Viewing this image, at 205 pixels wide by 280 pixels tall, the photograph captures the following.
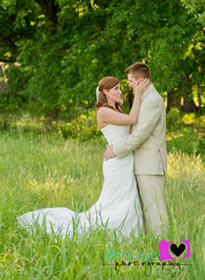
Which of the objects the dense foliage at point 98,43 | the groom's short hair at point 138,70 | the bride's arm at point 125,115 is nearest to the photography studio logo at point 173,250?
the bride's arm at point 125,115

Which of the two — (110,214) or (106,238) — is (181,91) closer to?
(110,214)

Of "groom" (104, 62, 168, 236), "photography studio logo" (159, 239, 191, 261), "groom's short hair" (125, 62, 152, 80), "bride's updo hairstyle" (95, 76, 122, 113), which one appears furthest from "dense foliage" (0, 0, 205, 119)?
"photography studio logo" (159, 239, 191, 261)

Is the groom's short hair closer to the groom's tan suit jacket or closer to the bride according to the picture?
the groom's tan suit jacket

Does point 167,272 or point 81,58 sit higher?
point 81,58

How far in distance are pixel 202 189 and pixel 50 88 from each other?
7.88 m

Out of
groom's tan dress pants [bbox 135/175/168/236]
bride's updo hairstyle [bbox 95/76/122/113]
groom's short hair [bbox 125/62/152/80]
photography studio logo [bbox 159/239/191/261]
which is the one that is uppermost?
groom's short hair [bbox 125/62/152/80]

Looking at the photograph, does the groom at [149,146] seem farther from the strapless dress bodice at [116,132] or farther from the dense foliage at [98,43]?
the dense foliage at [98,43]

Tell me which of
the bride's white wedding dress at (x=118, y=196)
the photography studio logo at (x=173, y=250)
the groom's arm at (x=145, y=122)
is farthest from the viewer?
the bride's white wedding dress at (x=118, y=196)

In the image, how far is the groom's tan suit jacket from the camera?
4.57 m

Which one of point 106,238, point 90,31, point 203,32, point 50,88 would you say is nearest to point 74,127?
point 50,88

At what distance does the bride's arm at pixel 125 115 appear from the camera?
15.2ft

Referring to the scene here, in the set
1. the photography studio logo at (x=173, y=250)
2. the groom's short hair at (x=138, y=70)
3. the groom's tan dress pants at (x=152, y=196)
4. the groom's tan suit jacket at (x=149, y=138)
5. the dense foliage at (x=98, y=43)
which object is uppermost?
the dense foliage at (x=98, y=43)

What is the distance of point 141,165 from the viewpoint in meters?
4.73

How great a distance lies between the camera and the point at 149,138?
466 centimetres
